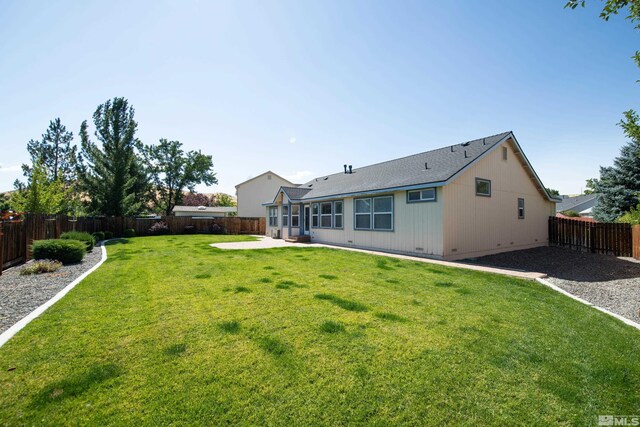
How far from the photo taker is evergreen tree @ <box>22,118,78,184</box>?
111 feet

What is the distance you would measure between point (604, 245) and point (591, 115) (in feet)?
19.3

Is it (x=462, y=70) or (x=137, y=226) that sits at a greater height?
(x=462, y=70)

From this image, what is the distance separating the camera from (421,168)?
515 inches

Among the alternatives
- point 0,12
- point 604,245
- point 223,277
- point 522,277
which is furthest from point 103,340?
point 604,245

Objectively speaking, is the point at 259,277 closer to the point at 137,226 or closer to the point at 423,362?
the point at 423,362

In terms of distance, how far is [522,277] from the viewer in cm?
751

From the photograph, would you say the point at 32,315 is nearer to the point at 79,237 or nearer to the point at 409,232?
the point at 79,237

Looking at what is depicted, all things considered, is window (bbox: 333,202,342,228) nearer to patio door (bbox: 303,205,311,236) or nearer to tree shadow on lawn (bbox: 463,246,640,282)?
patio door (bbox: 303,205,311,236)

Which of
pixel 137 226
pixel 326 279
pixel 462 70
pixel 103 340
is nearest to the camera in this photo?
pixel 103 340

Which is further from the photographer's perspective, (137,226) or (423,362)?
(137,226)

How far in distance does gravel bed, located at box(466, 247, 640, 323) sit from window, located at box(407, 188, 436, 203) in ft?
8.90

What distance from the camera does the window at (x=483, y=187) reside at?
11789 millimetres

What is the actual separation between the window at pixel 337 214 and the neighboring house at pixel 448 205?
0.05 meters

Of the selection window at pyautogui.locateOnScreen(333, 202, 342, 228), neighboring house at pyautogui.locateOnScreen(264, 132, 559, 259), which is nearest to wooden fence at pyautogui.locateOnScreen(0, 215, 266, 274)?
neighboring house at pyautogui.locateOnScreen(264, 132, 559, 259)
